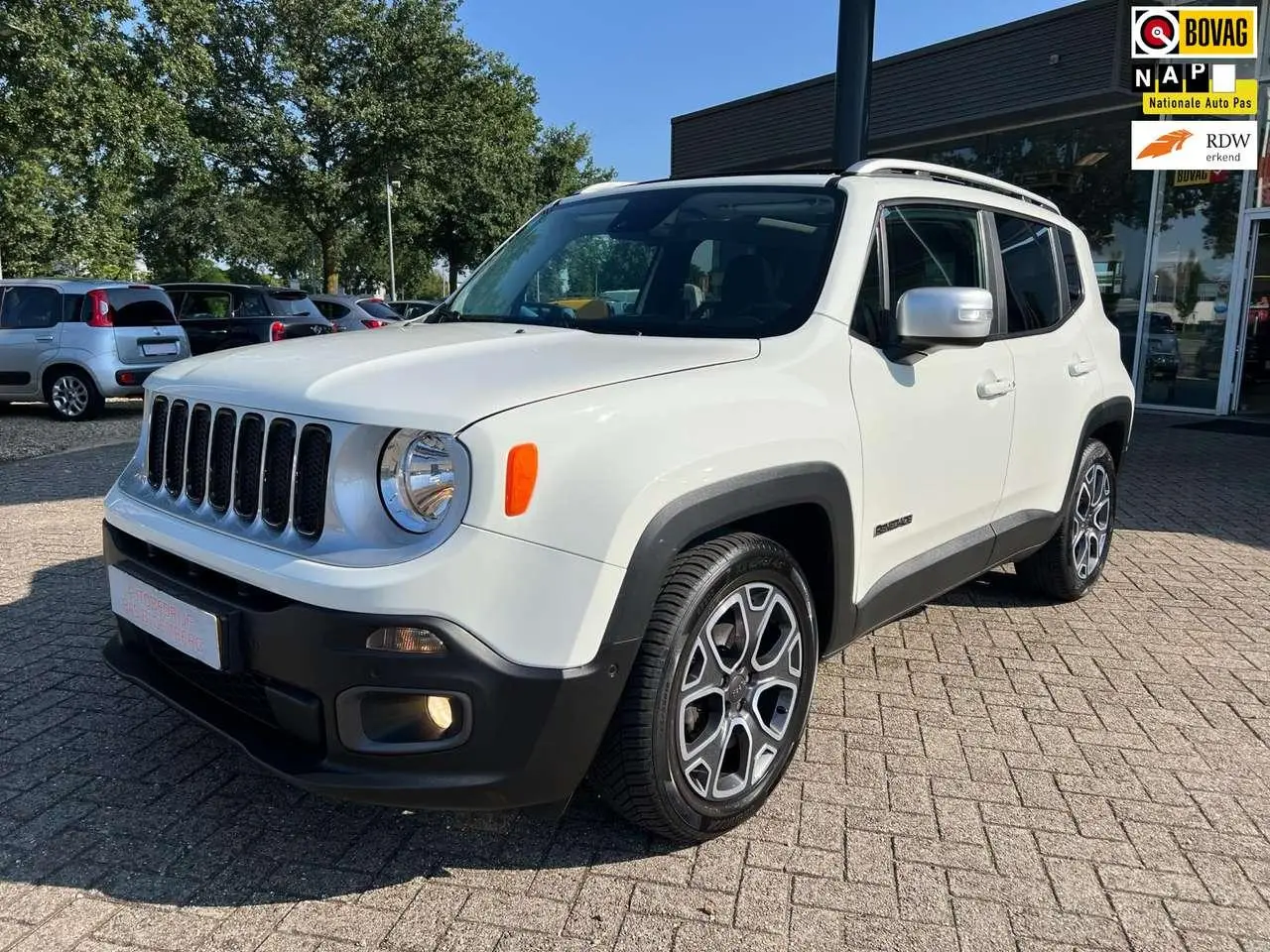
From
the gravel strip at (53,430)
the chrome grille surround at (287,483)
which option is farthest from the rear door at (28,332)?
the chrome grille surround at (287,483)

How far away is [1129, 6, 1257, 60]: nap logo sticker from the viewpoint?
10.2 meters

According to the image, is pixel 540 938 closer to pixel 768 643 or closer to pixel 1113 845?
pixel 768 643

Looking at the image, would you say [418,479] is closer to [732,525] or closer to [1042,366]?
[732,525]


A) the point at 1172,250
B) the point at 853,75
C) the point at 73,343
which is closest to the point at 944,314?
the point at 853,75

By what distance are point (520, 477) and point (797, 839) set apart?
138 centimetres

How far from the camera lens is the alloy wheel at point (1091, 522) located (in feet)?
14.6

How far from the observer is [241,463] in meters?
2.37

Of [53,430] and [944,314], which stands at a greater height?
[944,314]

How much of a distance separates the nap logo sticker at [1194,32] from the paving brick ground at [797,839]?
9.03 m

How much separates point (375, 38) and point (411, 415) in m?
24.5

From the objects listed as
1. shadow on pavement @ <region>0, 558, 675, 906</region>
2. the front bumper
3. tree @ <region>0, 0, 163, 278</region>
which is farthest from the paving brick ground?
tree @ <region>0, 0, 163, 278</region>

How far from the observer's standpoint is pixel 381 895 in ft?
7.64

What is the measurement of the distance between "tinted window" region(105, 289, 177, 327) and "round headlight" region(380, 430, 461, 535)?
11.1 meters

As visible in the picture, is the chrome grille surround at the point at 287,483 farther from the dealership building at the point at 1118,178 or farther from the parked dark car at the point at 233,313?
the parked dark car at the point at 233,313
